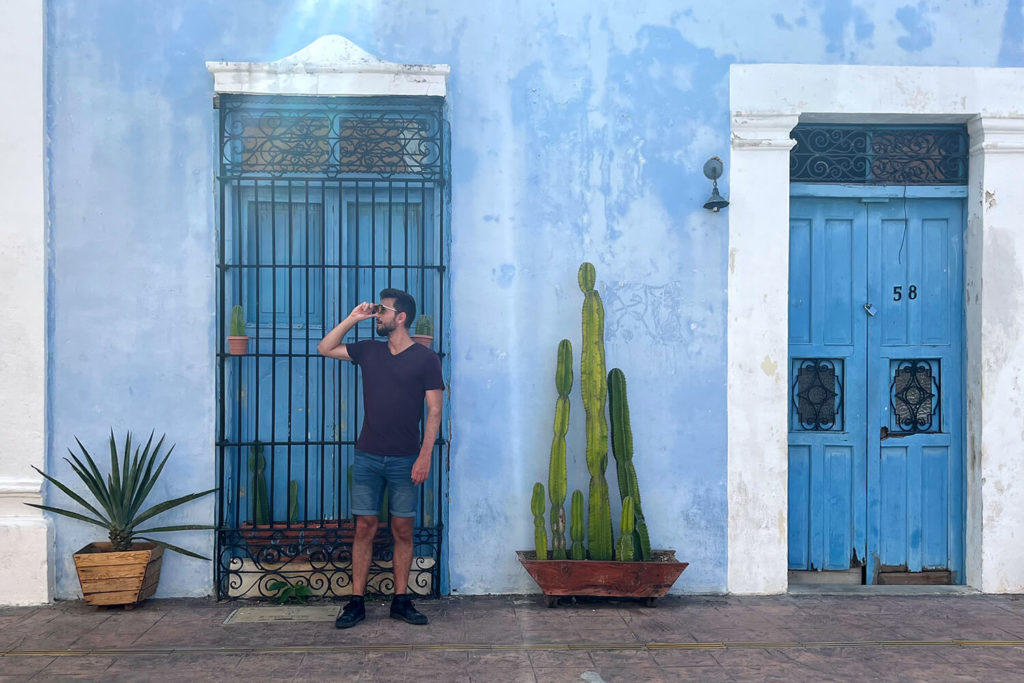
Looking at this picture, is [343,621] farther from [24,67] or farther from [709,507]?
[24,67]

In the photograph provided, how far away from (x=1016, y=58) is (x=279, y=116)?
465cm

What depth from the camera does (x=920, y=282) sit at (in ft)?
19.8

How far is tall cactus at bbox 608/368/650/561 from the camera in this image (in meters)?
5.46

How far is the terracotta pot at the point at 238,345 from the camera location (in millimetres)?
5496

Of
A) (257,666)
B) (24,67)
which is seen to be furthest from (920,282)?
(24,67)

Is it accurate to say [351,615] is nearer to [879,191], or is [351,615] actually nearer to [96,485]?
[96,485]

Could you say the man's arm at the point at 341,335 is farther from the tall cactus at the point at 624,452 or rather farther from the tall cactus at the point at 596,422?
the tall cactus at the point at 624,452

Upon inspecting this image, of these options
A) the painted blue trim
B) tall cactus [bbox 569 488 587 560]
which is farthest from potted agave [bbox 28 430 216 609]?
the painted blue trim

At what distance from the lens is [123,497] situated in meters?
5.34

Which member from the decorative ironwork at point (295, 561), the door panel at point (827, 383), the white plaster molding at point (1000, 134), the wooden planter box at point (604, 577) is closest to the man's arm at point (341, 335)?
the decorative ironwork at point (295, 561)

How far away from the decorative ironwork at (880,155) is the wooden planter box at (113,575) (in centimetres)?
463

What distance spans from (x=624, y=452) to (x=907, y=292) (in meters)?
2.21

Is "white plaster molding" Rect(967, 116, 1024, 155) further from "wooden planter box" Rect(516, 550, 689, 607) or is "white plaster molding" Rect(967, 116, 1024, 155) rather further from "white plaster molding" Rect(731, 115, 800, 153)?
"wooden planter box" Rect(516, 550, 689, 607)

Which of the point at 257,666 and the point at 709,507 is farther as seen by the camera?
the point at 709,507
